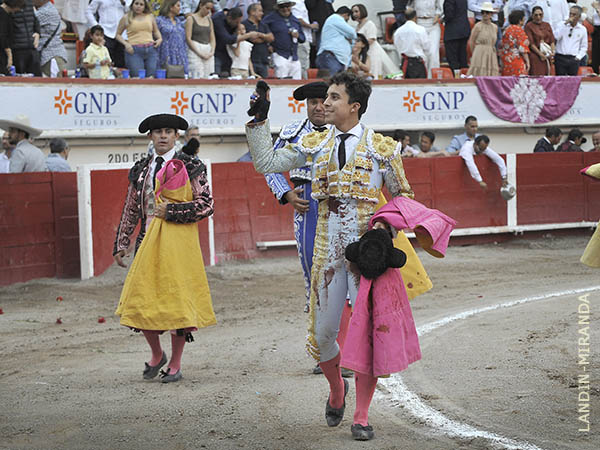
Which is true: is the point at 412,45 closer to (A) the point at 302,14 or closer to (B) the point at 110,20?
(A) the point at 302,14

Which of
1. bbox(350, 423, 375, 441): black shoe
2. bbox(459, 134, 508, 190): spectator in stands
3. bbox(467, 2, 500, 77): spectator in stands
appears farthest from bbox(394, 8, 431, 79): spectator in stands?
bbox(350, 423, 375, 441): black shoe

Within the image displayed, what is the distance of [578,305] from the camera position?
7.95 m

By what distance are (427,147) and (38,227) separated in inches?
206

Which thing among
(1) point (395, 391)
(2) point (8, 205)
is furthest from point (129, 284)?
(2) point (8, 205)

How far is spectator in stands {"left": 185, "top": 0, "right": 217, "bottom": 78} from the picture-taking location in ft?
40.4

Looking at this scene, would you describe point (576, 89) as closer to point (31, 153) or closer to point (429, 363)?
point (31, 153)

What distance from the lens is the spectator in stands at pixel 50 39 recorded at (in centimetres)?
1179

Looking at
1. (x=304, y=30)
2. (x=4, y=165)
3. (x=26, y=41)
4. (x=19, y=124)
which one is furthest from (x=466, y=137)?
(x=19, y=124)

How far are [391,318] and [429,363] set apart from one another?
1.70 meters

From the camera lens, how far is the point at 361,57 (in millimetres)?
14227

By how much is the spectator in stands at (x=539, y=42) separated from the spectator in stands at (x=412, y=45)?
161 centimetres

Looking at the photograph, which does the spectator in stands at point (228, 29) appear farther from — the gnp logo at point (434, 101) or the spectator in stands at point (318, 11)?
the gnp logo at point (434, 101)

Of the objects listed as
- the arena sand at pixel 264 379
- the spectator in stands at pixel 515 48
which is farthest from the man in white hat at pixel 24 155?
the spectator in stands at pixel 515 48

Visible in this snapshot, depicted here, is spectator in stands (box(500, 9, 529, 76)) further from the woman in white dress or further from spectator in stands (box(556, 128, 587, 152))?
the woman in white dress
